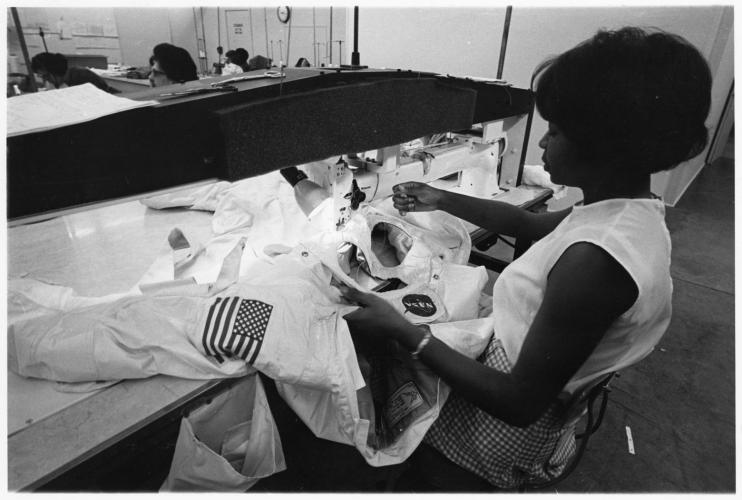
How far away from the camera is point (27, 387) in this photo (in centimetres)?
80

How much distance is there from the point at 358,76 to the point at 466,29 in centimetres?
381

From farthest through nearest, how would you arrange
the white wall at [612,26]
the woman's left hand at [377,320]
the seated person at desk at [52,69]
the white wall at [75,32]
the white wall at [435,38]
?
the white wall at [435,38] → the white wall at [75,32] → the seated person at desk at [52,69] → the white wall at [612,26] → the woman's left hand at [377,320]

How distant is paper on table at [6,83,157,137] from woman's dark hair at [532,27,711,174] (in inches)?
28.1

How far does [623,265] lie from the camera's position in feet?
2.30

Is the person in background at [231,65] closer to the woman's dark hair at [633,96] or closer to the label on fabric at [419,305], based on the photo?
the label on fabric at [419,305]

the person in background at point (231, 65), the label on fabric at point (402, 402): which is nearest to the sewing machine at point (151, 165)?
the label on fabric at point (402, 402)

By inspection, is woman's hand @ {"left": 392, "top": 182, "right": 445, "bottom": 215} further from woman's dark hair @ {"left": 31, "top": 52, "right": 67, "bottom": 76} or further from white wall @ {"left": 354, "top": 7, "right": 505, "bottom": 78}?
woman's dark hair @ {"left": 31, "top": 52, "right": 67, "bottom": 76}

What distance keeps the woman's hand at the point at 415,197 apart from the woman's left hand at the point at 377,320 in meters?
0.50

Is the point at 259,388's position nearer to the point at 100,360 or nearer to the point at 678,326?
the point at 100,360

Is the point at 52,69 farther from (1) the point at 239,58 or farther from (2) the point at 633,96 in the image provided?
(2) the point at 633,96

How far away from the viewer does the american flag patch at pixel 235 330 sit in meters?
0.82

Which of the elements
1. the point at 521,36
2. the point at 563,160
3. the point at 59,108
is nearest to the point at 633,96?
the point at 563,160

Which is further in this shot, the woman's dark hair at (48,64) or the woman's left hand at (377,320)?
the woman's dark hair at (48,64)

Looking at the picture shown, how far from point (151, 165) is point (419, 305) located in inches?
26.3
